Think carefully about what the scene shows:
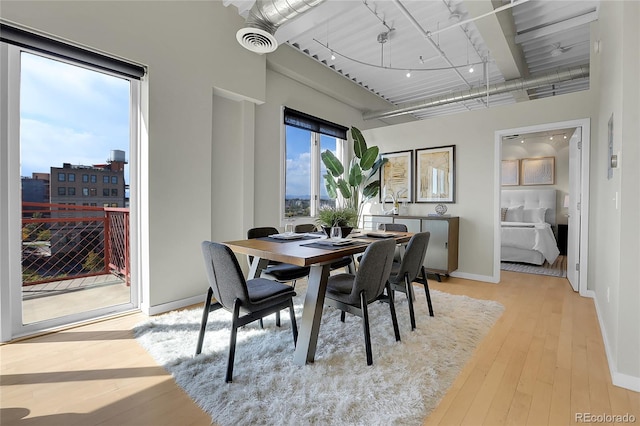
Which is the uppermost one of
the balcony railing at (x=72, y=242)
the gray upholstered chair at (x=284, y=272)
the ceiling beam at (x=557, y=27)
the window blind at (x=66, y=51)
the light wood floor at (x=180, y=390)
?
the ceiling beam at (x=557, y=27)

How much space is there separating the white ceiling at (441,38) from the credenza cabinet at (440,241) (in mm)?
2210

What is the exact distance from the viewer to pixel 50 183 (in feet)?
8.66

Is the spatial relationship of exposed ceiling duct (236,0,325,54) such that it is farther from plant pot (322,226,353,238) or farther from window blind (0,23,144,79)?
plant pot (322,226,353,238)

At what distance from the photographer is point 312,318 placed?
200 centimetres

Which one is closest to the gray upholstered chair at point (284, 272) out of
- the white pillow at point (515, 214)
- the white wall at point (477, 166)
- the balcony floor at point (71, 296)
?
the balcony floor at point (71, 296)

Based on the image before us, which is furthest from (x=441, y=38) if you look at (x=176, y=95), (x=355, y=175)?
(x=176, y=95)

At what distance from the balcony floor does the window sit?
2353mm

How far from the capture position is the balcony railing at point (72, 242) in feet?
8.45

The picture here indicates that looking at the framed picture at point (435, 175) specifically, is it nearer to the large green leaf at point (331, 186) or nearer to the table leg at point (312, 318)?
the large green leaf at point (331, 186)

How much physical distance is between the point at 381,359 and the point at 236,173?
9.17 ft

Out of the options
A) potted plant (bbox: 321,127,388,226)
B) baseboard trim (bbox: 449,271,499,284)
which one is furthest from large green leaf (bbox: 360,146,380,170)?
baseboard trim (bbox: 449,271,499,284)

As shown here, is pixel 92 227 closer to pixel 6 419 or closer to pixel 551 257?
pixel 6 419

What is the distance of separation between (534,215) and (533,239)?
77.0 inches

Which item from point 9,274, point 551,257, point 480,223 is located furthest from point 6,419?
point 551,257
